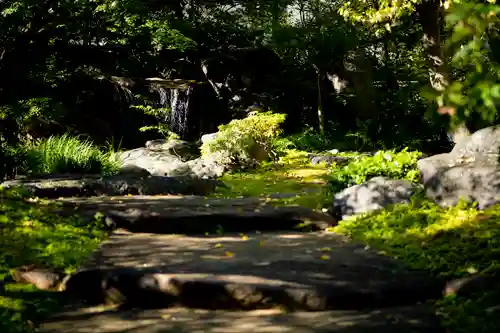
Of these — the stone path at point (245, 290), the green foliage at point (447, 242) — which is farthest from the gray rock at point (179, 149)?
the stone path at point (245, 290)

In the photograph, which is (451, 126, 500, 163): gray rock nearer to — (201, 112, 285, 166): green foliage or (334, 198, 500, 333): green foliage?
(334, 198, 500, 333): green foliage

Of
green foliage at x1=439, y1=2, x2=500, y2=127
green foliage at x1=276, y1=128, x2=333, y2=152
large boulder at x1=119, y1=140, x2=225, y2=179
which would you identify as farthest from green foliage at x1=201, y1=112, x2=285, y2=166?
green foliage at x1=439, y1=2, x2=500, y2=127

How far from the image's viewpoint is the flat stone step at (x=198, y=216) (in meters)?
6.80

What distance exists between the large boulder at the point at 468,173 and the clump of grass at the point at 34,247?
4.23 meters

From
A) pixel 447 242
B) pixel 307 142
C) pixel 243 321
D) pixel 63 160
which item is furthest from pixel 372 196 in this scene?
pixel 307 142

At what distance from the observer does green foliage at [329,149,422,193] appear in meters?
8.20

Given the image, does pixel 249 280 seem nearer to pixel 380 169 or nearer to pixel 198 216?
pixel 198 216

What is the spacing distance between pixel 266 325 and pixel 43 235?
122 inches

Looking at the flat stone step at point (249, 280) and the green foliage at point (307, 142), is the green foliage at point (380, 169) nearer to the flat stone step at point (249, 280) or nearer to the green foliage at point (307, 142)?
the flat stone step at point (249, 280)

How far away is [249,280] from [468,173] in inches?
143

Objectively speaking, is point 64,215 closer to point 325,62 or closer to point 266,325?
point 266,325

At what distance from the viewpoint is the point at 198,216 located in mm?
6895

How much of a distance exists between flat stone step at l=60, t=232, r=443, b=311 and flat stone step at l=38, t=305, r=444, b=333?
12 cm

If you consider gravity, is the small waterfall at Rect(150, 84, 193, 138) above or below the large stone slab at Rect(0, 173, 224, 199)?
above
